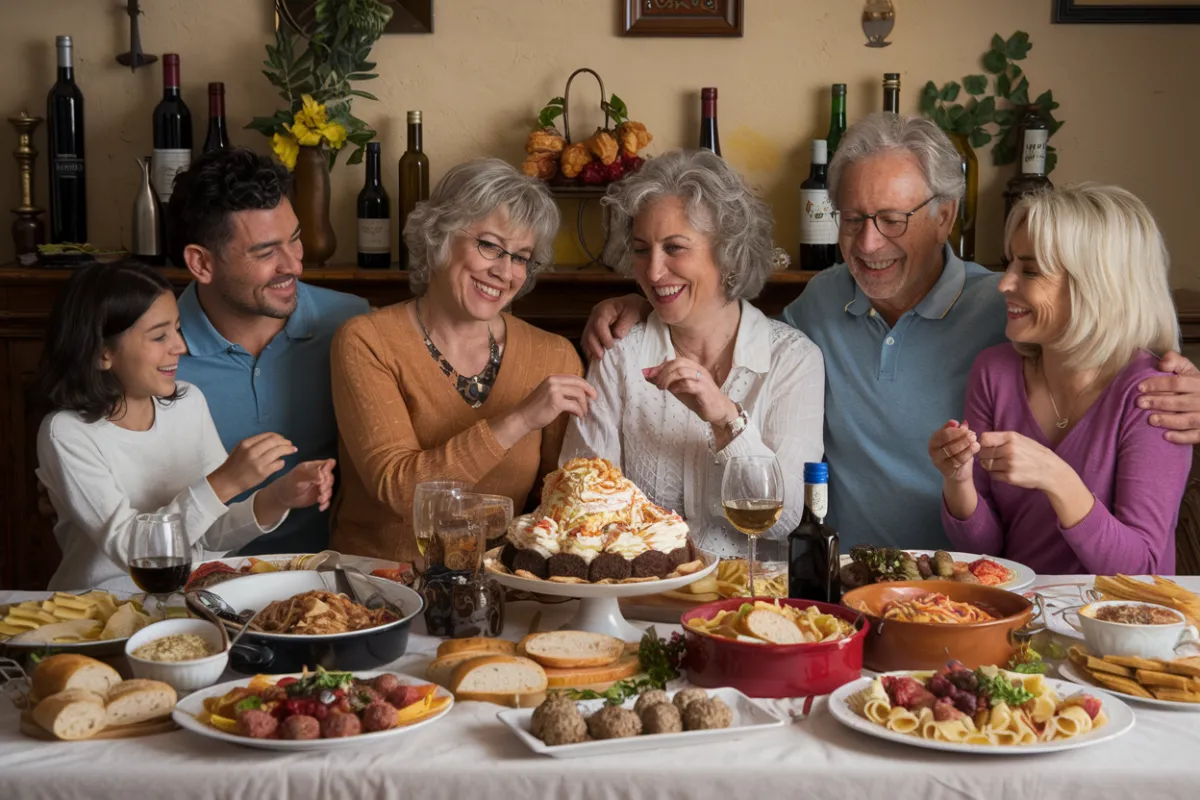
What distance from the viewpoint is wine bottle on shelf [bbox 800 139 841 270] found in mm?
3668

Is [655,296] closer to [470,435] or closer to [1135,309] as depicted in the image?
[470,435]

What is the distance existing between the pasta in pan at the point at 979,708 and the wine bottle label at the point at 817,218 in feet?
7.54

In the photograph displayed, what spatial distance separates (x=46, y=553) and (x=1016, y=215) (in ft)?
9.69

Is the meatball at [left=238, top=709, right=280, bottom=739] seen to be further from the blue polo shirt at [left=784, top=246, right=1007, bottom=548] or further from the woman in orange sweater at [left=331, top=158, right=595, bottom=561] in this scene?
the blue polo shirt at [left=784, top=246, right=1007, bottom=548]

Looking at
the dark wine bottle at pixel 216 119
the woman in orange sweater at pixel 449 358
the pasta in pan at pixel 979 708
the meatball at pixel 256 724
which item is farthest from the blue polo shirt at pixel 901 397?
the dark wine bottle at pixel 216 119

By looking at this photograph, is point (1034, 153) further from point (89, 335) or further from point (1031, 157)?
point (89, 335)

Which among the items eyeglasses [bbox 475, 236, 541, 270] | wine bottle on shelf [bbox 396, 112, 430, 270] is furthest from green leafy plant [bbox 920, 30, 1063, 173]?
eyeglasses [bbox 475, 236, 541, 270]

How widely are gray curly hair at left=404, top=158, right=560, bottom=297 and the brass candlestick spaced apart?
1592mm

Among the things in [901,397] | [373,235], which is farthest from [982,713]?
[373,235]

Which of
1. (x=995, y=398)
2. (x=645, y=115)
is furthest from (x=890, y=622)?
(x=645, y=115)

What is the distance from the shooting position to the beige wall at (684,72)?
3.76m

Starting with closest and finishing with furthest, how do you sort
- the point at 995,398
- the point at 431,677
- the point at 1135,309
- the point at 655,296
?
the point at 431,677 < the point at 1135,309 < the point at 995,398 < the point at 655,296

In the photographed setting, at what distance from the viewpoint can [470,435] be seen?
8.38ft

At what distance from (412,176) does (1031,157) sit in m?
1.82
